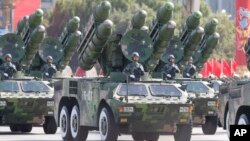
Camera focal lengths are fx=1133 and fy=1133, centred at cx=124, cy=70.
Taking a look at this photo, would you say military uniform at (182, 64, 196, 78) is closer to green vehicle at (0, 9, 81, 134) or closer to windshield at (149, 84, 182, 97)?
green vehicle at (0, 9, 81, 134)

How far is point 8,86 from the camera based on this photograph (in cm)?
3197

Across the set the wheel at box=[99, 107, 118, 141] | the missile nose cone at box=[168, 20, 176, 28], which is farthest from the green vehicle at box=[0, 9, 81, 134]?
the wheel at box=[99, 107, 118, 141]

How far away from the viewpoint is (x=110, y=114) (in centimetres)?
2612

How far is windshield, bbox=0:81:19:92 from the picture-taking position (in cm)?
3188

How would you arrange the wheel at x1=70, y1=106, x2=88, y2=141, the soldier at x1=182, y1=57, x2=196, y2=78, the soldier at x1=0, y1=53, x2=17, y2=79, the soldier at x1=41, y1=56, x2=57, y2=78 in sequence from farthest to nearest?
the soldier at x1=182, y1=57, x2=196, y2=78
the soldier at x1=41, y1=56, x2=57, y2=78
the soldier at x1=0, y1=53, x2=17, y2=79
the wheel at x1=70, y1=106, x2=88, y2=141

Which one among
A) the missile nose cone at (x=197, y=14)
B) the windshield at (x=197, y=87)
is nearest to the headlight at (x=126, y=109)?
the windshield at (x=197, y=87)

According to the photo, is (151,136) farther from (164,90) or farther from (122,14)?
(122,14)

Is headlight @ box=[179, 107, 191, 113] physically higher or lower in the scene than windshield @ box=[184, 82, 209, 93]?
lower

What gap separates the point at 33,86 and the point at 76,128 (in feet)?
13.9

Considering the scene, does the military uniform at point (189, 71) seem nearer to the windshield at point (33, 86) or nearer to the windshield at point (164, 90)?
the windshield at point (33, 86)

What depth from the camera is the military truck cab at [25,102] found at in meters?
31.4

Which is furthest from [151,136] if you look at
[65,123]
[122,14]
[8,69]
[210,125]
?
[122,14]

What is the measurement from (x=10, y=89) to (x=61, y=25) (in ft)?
207

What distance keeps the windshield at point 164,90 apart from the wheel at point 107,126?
123 centimetres
